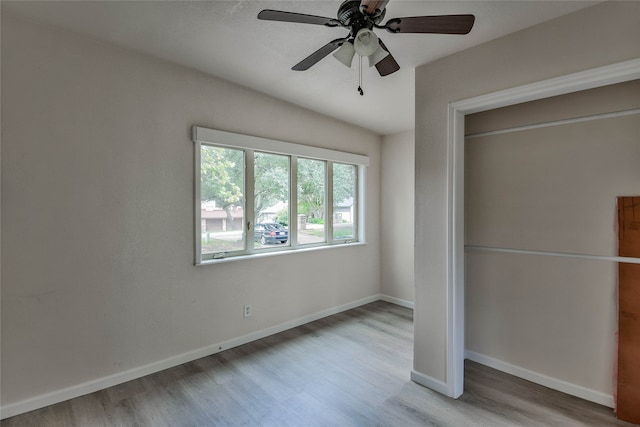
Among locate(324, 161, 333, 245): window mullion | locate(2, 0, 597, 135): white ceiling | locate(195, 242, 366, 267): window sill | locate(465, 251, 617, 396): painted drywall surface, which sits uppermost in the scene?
locate(2, 0, 597, 135): white ceiling

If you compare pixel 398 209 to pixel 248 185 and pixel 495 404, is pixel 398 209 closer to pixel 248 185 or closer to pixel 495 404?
pixel 248 185

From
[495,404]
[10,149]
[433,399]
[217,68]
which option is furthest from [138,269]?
[495,404]

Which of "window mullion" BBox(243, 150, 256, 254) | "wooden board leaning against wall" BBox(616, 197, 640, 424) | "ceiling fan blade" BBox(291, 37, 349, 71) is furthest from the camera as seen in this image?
"window mullion" BBox(243, 150, 256, 254)

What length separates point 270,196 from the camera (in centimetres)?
342

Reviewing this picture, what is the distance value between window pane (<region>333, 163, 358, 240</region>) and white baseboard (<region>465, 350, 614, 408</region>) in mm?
2076

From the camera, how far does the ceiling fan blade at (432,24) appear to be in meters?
1.41

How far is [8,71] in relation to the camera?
1.96 meters

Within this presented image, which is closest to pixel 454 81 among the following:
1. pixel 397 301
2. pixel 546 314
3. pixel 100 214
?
pixel 546 314

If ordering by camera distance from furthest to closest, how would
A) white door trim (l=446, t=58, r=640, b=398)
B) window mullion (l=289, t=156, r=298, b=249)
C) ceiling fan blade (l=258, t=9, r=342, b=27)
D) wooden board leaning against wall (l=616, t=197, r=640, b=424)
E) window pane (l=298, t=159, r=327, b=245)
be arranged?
1. window pane (l=298, t=159, r=327, b=245)
2. window mullion (l=289, t=156, r=298, b=249)
3. white door trim (l=446, t=58, r=640, b=398)
4. wooden board leaning against wall (l=616, t=197, r=640, b=424)
5. ceiling fan blade (l=258, t=9, r=342, b=27)

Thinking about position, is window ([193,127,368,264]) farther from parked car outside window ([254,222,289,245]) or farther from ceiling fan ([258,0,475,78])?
ceiling fan ([258,0,475,78])

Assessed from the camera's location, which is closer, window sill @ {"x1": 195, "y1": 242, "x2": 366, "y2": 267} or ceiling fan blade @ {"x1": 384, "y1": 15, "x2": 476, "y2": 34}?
ceiling fan blade @ {"x1": 384, "y1": 15, "x2": 476, "y2": 34}

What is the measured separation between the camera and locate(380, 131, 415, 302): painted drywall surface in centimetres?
428

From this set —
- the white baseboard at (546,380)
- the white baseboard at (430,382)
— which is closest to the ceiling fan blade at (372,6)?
the white baseboard at (430,382)

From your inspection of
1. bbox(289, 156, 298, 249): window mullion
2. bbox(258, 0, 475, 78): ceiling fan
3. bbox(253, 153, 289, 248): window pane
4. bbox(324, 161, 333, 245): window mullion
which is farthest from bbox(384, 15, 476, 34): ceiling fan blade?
bbox(324, 161, 333, 245): window mullion
